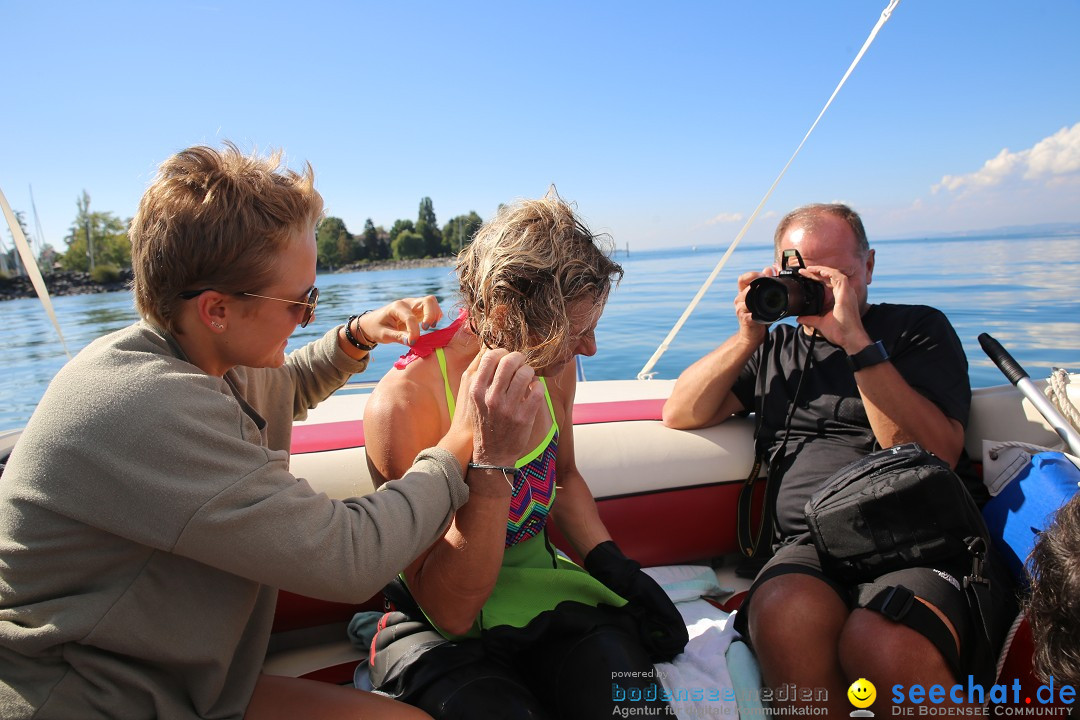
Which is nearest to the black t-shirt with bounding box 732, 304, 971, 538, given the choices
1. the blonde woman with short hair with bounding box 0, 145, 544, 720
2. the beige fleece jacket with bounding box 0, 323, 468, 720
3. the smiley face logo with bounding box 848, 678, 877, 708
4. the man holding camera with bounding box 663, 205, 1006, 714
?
the man holding camera with bounding box 663, 205, 1006, 714

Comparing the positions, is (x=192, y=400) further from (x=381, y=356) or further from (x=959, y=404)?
(x=381, y=356)

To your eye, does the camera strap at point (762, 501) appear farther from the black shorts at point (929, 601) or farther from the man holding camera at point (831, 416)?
the black shorts at point (929, 601)

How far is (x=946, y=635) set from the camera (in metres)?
1.36

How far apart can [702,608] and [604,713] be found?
74 cm

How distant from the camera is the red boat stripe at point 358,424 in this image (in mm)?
1824

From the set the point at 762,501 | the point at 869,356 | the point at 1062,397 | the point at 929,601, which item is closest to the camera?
the point at 929,601

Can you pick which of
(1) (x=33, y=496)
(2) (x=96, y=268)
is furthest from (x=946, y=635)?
(2) (x=96, y=268)

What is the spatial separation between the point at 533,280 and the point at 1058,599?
995mm

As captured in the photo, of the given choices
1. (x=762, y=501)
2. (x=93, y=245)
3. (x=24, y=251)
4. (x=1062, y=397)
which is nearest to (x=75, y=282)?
(x=93, y=245)

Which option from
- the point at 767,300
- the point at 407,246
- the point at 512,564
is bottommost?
the point at 512,564

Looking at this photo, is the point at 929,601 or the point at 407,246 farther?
the point at 407,246

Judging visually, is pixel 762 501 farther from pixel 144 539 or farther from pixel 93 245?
pixel 93 245

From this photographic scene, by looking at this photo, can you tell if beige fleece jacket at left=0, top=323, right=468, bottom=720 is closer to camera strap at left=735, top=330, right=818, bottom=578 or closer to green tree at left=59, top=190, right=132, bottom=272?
camera strap at left=735, top=330, right=818, bottom=578

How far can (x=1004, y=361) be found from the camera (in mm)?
1988
